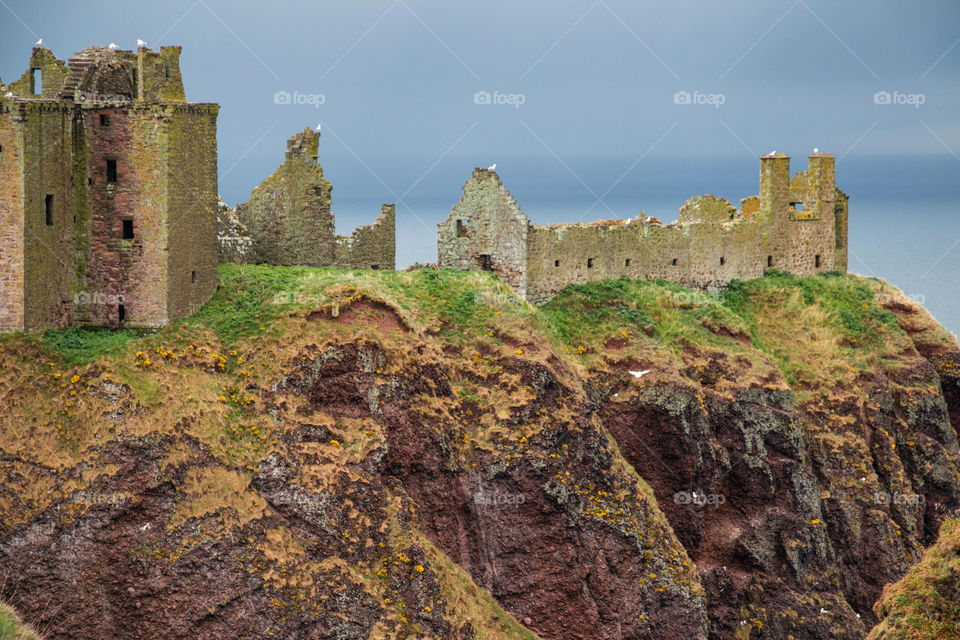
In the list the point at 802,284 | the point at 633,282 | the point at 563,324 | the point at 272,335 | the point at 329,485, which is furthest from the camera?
the point at 802,284

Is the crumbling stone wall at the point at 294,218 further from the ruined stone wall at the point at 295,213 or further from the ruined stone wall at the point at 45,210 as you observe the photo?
the ruined stone wall at the point at 45,210

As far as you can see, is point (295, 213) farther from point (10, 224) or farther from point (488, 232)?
point (10, 224)

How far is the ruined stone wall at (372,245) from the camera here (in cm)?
5503

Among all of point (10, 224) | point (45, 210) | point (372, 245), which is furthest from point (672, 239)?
point (10, 224)

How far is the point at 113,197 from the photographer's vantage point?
145 ft

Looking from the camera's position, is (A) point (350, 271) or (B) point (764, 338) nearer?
(A) point (350, 271)

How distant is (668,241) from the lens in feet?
200

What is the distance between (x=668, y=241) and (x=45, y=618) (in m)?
32.7

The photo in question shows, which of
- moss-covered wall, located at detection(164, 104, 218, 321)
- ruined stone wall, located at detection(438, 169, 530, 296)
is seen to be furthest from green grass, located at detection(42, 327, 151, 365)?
ruined stone wall, located at detection(438, 169, 530, 296)

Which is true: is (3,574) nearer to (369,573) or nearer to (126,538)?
(126,538)

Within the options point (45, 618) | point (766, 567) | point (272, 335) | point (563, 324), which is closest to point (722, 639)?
point (766, 567)

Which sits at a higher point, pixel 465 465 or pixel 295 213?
pixel 295 213

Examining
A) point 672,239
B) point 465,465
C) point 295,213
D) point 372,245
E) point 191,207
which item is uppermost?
point 295,213

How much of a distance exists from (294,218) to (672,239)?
16.9m
